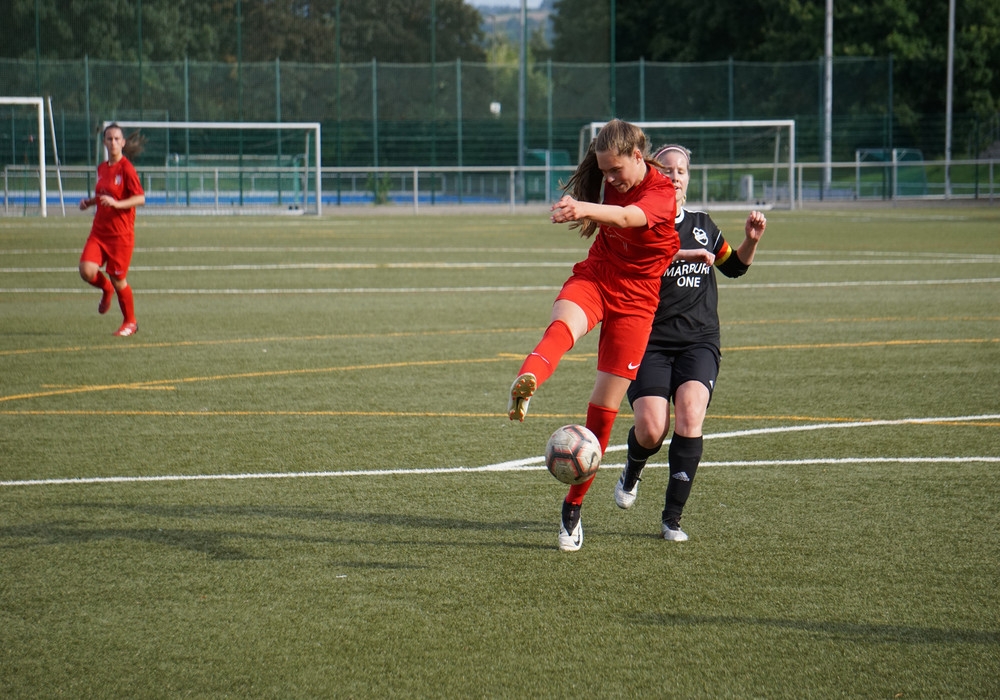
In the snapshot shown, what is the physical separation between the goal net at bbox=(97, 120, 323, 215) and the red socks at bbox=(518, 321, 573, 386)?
3023 cm

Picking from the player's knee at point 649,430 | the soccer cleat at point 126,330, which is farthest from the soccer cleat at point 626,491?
the soccer cleat at point 126,330

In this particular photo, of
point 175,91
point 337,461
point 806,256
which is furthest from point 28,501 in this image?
point 175,91

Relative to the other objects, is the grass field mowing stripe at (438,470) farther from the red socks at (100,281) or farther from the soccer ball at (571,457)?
the red socks at (100,281)

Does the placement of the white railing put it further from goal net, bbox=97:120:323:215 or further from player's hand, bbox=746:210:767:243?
player's hand, bbox=746:210:767:243

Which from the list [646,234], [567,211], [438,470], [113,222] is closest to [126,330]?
[113,222]

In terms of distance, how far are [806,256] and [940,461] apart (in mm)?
14047

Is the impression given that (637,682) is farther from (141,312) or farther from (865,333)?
(141,312)

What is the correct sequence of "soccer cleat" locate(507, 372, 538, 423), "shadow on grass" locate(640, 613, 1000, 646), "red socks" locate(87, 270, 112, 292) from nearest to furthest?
"shadow on grass" locate(640, 613, 1000, 646), "soccer cleat" locate(507, 372, 538, 423), "red socks" locate(87, 270, 112, 292)

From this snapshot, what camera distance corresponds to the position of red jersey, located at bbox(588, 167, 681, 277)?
4.81 m

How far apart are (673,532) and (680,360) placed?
777mm

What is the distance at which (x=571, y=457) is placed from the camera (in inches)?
177

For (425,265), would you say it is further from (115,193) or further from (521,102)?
(521,102)

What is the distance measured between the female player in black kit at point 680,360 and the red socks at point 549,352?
0.59 metres

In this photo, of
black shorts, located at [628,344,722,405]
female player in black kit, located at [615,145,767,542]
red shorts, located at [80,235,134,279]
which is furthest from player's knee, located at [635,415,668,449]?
red shorts, located at [80,235,134,279]
